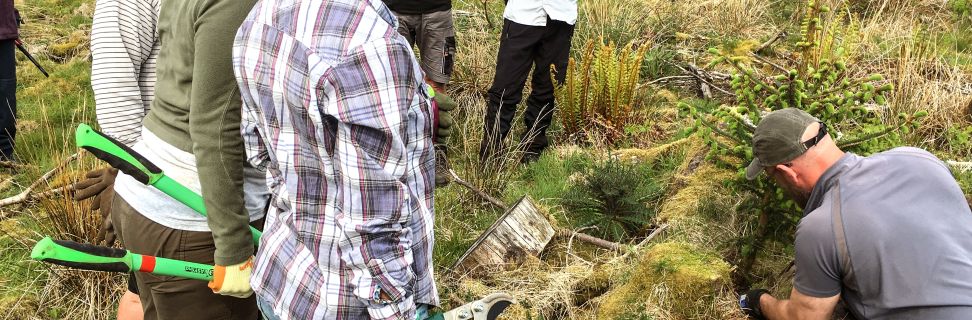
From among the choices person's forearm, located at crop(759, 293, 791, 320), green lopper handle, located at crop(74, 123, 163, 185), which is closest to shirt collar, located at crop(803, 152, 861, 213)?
person's forearm, located at crop(759, 293, 791, 320)

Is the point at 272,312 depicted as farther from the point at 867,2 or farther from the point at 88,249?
the point at 867,2

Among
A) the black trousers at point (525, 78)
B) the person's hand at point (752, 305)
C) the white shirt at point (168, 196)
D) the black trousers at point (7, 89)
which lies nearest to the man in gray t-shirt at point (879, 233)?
the person's hand at point (752, 305)

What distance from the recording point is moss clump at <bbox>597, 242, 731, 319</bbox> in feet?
10.4

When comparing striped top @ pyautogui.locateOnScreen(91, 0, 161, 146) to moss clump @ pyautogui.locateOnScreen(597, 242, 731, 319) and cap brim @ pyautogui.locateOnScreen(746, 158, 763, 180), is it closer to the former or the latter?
moss clump @ pyautogui.locateOnScreen(597, 242, 731, 319)

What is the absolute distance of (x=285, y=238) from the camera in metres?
1.83

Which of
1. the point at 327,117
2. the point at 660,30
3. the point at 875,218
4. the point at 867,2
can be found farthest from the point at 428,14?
the point at 867,2

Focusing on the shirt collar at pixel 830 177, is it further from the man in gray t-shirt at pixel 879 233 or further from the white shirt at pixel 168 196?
the white shirt at pixel 168 196

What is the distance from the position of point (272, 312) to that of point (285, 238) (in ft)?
0.87

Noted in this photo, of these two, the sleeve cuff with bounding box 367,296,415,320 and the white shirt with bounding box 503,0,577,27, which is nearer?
the sleeve cuff with bounding box 367,296,415,320

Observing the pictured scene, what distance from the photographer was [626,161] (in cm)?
488

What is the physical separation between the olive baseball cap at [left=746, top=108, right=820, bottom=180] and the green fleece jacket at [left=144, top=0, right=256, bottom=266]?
1802 mm

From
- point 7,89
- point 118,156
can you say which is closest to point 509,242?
point 118,156

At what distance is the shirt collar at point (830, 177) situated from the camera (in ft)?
8.54

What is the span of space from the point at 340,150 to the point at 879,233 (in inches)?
71.5
